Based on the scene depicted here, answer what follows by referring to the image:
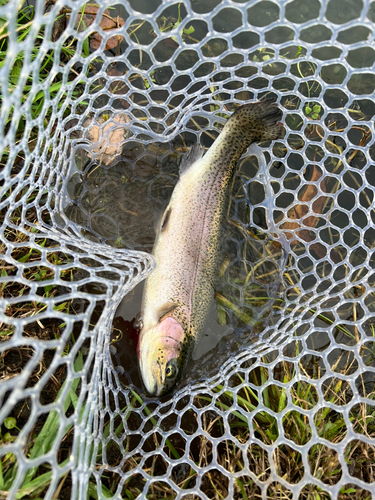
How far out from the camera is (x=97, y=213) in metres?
3.21

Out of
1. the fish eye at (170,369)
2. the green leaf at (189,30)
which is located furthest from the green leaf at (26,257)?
the green leaf at (189,30)

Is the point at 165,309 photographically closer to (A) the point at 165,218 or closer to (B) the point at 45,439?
(A) the point at 165,218

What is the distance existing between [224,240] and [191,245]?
0.47 meters

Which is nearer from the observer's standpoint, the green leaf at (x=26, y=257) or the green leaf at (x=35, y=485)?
the green leaf at (x=35, y=485)

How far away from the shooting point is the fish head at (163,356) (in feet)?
8.53

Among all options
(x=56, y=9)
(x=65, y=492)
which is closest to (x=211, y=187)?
(x=56, y=9)

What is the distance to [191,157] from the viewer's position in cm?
317

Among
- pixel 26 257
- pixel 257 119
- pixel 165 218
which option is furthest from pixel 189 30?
pixel 26 257

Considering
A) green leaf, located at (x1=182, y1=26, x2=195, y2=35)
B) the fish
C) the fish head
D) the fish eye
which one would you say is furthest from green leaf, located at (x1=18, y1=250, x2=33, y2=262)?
green leaf, located at (x1=182, y1=26, x2=195, y2=35)

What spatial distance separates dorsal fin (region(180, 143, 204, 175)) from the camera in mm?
3145

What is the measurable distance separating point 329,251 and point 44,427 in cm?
236

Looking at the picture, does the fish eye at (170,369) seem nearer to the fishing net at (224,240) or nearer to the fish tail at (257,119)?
the fishing net at (224,240)

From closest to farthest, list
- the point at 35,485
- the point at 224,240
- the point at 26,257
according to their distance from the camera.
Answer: the point at 35,485
the point at 26,257
the point at 224,240

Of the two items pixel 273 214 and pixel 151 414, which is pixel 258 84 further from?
pixel 151 414
